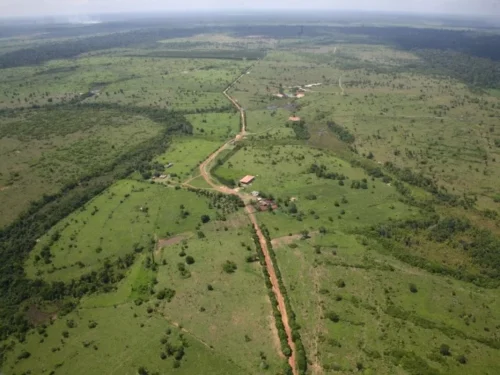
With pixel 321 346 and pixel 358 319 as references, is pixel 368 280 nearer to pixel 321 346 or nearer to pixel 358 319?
pixel 358 319

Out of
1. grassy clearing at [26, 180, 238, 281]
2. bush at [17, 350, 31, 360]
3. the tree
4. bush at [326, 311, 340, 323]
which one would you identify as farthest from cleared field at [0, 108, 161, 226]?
bush at [326, 311, 340, 323]

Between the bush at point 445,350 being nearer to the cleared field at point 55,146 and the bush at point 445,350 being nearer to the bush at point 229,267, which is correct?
the bush at point 229,267

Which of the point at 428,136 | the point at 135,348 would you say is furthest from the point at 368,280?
the point at 428,136

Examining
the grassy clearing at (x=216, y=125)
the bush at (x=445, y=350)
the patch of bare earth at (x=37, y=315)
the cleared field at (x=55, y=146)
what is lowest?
the patch of bare earth at (x=37, y=315)

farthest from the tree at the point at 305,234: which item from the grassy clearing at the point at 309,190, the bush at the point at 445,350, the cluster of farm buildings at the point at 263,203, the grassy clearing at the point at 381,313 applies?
the bush at the point at 445,350

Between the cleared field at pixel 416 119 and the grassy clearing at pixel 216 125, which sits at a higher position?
the cleared field at pixel 416 119

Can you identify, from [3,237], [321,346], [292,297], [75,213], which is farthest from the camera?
[75,213]

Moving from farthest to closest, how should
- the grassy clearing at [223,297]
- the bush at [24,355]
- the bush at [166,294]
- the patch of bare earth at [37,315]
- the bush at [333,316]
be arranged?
the bush at [166,294] → the patch of bare earth at [37,315] → the bush at [333,316] → the bush at [24,355] → the grassy clearing at [223,297]

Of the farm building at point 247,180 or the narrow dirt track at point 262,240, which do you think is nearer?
the narrow dirt track at point 262,240
